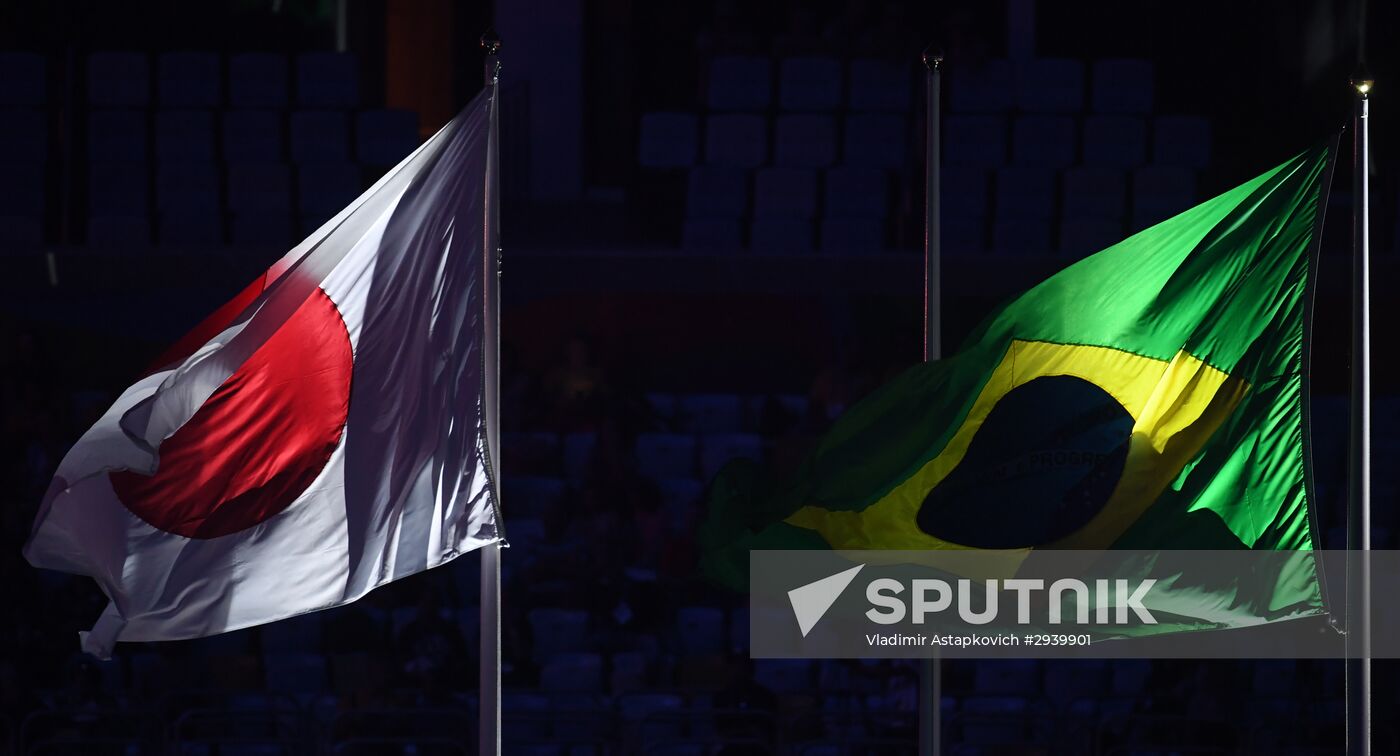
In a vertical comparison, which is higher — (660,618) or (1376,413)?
(1376,413)

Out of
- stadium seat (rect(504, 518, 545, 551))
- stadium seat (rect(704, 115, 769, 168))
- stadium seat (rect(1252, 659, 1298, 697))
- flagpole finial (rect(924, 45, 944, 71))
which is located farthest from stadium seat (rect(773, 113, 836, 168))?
flagpole finial (rect(924, 45, 944, 71))

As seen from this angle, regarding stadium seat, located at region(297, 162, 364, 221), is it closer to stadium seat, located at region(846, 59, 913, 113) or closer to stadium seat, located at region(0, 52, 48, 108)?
stadium seat, located at region(0, 52, 48, 108)

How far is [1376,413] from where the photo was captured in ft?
49.9

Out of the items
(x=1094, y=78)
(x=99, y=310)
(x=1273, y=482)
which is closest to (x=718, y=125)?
(x=1094, y=78)

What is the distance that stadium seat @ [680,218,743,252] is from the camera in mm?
14750

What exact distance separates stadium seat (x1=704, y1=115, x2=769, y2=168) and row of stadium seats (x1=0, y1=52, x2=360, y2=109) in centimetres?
286

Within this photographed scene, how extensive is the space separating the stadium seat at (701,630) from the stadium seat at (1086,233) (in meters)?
4.06

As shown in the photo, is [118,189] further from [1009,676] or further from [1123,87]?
[1123,87]

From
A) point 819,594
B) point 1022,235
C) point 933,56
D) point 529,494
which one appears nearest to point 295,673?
point 529,494

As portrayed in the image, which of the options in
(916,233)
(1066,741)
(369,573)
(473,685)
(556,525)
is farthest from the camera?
(916,233)

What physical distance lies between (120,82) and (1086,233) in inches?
299

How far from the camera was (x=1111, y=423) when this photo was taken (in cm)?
761

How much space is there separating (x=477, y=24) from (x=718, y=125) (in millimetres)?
3952

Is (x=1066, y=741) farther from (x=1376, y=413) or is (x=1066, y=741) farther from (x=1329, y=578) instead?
(x=1376, y=413)
